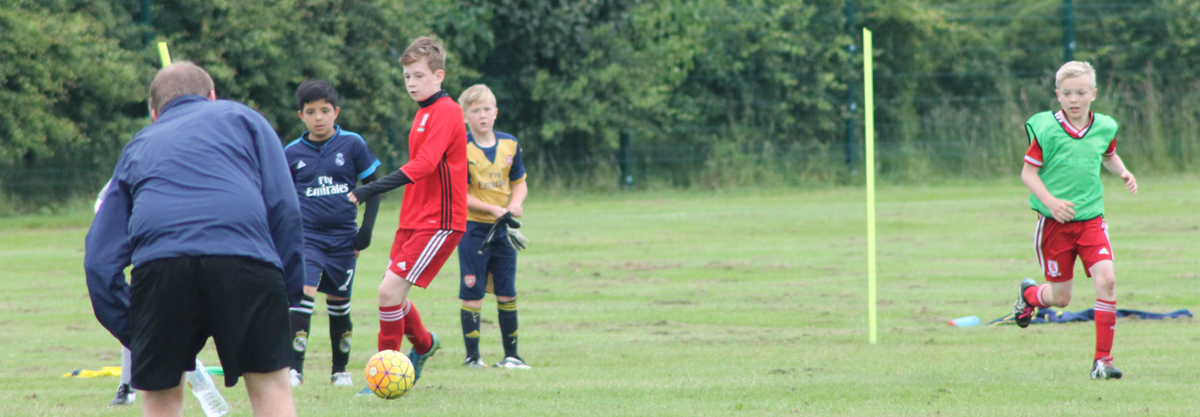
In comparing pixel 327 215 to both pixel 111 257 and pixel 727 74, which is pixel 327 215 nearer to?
pixel 111 257

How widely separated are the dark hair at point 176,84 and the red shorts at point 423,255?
88.2 inches

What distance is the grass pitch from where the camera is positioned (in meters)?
6.13

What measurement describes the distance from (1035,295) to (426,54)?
13.8 feet

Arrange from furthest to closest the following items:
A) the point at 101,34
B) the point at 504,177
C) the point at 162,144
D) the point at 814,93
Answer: the point at 814,93, the point at 101,34, the point at 504,177, the point at 162,144

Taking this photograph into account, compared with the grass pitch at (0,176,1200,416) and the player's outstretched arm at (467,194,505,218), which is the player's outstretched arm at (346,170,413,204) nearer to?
the grass pitch at (0,176,1200,416)

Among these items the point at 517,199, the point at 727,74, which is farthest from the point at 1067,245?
the point at 727,74

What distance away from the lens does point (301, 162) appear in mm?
7023

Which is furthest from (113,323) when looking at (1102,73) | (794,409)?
(1102,73)

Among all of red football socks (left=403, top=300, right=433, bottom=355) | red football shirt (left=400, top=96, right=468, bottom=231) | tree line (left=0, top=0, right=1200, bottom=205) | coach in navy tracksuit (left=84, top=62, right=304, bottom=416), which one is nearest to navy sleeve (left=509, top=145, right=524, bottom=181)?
red football shirt (left=400, top=96, right=468, bottom=231)

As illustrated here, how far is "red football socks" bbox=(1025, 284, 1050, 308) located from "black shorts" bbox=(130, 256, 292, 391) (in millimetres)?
5167

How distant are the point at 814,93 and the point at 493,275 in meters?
19.1

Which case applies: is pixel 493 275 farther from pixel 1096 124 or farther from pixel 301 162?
pixel 1096 124

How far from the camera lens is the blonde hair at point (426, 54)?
20.9 feet

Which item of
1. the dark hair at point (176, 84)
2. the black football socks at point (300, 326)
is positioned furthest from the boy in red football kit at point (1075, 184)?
the dark hair at point (176, 84)
